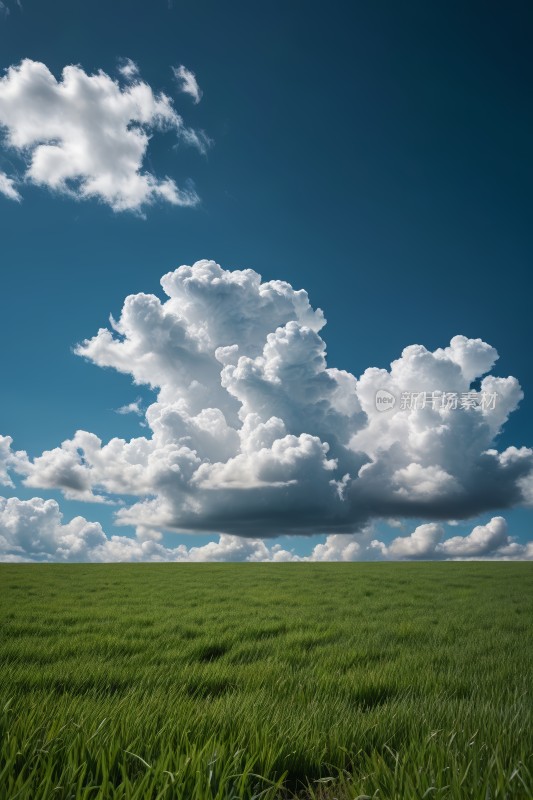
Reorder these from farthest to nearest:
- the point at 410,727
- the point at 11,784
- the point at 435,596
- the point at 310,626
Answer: the point at 435,596
the point at 310,626
the point at 410,727
the point at 11,784

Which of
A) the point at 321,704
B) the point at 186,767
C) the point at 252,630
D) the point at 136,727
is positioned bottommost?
the point at 252,630

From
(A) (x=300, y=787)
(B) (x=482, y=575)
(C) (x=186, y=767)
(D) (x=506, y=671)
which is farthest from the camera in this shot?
(B) (x=482, y=575)

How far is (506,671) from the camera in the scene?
19.7ft

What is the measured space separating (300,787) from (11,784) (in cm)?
167

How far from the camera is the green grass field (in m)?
2.13

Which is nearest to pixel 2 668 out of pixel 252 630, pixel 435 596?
pixel 252 630

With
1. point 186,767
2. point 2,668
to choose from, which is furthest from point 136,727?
point 2,668

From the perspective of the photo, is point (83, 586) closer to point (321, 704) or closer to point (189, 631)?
point (189, 631)

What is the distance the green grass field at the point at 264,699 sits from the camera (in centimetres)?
213

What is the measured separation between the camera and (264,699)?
434cm

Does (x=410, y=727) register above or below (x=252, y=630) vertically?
above

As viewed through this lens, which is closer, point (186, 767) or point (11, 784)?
point (11, 784)

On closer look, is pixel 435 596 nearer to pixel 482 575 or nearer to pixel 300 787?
pixel 482 575

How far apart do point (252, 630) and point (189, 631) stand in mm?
1335
